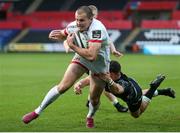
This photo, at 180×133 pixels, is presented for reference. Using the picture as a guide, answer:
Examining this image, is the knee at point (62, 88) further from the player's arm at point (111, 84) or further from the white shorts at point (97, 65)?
the player's arm at point (111, 84)

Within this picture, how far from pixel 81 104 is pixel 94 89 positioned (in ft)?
11.6

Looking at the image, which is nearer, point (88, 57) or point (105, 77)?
point (88, 57)

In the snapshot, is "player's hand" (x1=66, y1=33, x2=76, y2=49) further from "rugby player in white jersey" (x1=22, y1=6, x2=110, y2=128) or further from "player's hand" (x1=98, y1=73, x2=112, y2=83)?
"player's hand" (x1=98, y1=73, x2=112, y2=83)

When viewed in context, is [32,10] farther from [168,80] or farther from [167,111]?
[167,111]

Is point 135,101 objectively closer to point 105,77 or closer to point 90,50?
point 105,77

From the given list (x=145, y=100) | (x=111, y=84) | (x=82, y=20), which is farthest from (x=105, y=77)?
(x=145, y=100)

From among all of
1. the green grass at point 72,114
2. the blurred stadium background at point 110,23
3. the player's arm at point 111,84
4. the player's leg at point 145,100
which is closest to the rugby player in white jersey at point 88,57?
the player's arm at point 111,84

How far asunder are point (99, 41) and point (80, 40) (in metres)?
0.41

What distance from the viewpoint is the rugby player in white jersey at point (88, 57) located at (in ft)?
28.6

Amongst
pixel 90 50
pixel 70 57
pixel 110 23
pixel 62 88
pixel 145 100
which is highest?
pixel 90 50

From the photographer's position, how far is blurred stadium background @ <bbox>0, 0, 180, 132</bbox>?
10.1 m

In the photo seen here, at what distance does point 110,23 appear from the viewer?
151 feet

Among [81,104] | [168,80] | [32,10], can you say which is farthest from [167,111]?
[32,10]

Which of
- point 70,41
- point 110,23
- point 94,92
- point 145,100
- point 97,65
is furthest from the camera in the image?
point 110,23
